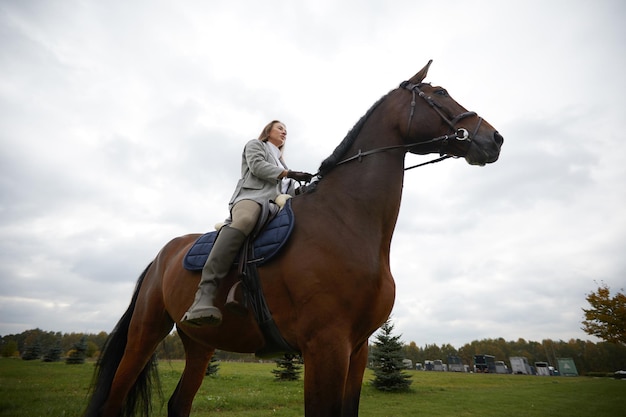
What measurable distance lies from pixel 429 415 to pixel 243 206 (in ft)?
35.6

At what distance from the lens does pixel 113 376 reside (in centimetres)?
371

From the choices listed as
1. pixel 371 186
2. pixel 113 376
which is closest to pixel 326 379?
pixel 371 186

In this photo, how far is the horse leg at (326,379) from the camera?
2045 millimetres

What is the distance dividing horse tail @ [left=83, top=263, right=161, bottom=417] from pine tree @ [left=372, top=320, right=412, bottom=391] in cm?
1556

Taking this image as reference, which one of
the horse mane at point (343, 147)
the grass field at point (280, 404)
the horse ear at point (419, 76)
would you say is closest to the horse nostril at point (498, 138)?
the horse ear at point (419, 76)

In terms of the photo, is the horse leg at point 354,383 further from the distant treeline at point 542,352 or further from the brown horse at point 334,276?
the distant treeline at point 542,352

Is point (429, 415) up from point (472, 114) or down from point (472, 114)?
down

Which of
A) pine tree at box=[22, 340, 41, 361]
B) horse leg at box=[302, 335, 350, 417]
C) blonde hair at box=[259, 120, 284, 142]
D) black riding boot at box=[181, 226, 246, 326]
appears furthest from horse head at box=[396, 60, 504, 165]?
pine tree at box=[22, 340, 41, 361]

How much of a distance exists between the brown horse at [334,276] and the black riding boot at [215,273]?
15cm

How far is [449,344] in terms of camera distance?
306 feet

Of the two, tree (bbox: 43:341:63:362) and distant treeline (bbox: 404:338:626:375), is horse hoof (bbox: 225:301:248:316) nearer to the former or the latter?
tree (bbox: 43:341:63:362)

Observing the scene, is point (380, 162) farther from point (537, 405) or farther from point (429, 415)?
point (537, 405)

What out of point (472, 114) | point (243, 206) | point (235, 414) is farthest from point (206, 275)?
point (235, 414)

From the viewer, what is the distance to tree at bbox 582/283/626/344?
21875 mm
